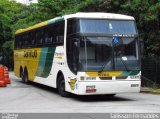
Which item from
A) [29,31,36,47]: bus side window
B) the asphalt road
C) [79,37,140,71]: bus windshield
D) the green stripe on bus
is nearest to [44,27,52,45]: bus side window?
[29,31,36,47]: bus side window

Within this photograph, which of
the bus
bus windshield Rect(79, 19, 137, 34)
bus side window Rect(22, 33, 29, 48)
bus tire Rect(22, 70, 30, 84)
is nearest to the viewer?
the bus

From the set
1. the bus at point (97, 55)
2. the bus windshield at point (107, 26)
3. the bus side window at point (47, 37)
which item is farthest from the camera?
the bus side window at point (47, 37)

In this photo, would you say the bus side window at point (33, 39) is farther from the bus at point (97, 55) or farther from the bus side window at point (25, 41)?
the bus at point (97, 55)

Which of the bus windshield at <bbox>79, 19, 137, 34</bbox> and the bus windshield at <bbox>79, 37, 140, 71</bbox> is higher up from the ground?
the bus windshield at <bbox>79, 19, 137, 34</bbox>

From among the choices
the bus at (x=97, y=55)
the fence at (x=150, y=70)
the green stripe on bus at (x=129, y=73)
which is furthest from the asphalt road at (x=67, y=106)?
the fence at (x=150, y=70)

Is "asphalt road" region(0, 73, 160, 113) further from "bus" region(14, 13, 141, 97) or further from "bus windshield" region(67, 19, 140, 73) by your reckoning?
"bus windshield" region(67, 19, 140, 73)

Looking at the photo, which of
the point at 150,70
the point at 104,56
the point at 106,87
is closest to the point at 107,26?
the point at 104,56

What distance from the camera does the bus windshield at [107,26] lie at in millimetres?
16608

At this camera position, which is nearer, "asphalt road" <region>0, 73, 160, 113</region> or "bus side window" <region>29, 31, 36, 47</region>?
"asphalt road" <region>0, 73, 160, 113</region>

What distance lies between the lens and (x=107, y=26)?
665 inches

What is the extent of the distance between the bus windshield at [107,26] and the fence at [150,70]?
671 cm

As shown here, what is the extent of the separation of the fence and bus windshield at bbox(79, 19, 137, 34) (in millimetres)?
6707

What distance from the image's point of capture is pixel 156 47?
23953 millimetres

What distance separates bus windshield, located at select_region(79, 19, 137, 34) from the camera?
1661cm
